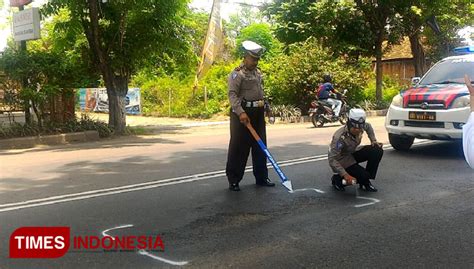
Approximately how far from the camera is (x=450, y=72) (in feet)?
29.6

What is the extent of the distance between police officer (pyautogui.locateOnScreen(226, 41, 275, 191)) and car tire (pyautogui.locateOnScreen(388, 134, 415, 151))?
3682 mm

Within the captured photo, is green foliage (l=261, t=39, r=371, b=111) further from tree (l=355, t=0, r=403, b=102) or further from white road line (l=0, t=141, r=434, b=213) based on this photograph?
white road line (l=0, t=141, r=434, b=213)

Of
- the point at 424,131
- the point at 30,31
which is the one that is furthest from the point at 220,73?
the point at 424,131

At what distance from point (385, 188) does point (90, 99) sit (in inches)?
825

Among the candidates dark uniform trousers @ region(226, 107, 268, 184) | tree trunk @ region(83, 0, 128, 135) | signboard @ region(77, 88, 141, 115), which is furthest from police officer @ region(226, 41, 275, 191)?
signboard @ region(77, 88, 141, 115)

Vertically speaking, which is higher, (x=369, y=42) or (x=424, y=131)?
(x=369, y=42)

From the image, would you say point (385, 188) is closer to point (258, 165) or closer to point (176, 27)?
point (258, 165)

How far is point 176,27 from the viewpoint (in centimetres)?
1452

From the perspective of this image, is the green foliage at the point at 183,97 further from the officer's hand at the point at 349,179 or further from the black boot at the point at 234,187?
the officer's hand at the point at 349,179

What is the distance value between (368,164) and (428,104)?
2.78 meters

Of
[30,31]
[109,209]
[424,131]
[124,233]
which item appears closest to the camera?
[124,233]

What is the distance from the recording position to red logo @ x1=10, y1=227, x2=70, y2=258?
A: 403 centimetres

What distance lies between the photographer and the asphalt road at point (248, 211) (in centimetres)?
389

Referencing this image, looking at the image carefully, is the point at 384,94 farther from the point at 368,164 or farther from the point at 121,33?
the point at 368,164
